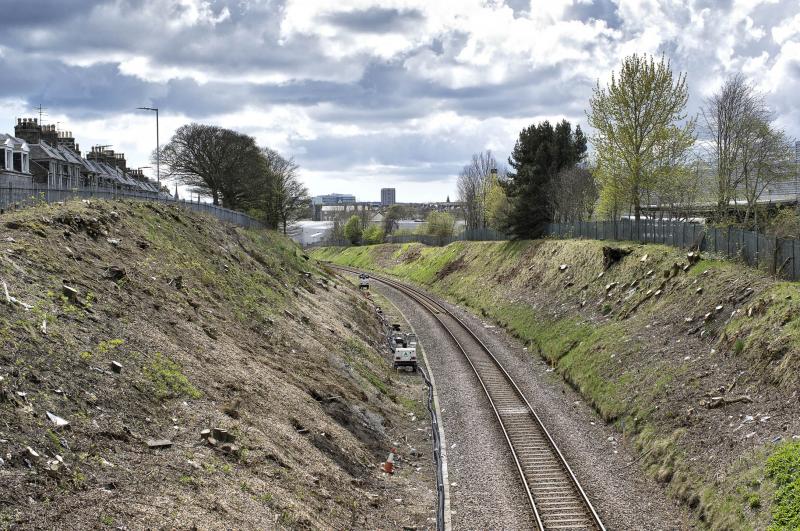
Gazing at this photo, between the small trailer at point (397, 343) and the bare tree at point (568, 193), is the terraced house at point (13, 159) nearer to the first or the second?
the small trailer at point (397, 343)

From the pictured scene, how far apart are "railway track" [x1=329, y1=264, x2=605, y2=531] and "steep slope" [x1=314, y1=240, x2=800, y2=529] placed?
8.96ft

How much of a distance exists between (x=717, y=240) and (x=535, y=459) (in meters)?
17.1

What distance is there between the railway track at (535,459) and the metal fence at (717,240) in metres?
11.5

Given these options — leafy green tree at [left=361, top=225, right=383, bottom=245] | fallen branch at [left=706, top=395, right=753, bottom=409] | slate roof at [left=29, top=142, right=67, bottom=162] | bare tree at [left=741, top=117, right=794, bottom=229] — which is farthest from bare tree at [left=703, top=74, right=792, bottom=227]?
leafy green tree at [left=361, top=225, right=383, bottom=245]

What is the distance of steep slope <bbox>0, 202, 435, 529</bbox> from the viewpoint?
12273 mm

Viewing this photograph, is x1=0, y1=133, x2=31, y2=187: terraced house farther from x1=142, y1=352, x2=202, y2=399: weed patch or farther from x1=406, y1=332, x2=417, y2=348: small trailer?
x1=142, y1=352, x2=202, y2=399: weed patch

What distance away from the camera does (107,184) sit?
78875mm

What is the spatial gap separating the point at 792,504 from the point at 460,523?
25.9 feet

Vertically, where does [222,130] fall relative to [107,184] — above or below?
above

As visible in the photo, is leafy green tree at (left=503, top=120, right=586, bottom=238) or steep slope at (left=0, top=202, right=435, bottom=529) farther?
leafy green tree at (left=503, top=120, right=586, bottom=238)

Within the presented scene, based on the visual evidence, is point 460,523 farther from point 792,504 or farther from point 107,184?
point 107,184

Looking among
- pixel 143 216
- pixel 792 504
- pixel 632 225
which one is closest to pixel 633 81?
pixel 632 225

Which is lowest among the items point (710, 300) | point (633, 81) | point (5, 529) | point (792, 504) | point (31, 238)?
point (792, 504)

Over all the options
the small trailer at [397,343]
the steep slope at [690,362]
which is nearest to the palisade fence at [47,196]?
the small trailer at [397,343]
